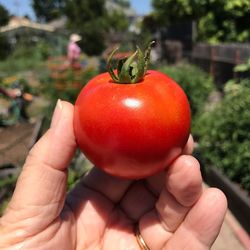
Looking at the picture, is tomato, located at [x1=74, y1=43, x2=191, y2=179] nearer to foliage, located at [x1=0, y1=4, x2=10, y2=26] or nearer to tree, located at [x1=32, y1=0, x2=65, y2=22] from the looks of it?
foliage, located at [x1=0, y1=4, x2=10, y2=26]

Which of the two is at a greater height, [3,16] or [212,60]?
[212,60]

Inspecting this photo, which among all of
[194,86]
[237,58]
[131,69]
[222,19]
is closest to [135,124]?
[131,69]

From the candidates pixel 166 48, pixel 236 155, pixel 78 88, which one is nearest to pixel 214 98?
pixel 78 88

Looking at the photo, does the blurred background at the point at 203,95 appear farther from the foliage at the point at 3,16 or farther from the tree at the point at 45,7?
the tree at the point at 45,7

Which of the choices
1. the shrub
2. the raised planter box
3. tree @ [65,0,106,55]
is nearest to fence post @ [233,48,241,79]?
the shrub

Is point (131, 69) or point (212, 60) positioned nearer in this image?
point (131, 69)

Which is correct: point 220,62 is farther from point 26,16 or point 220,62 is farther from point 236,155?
point 26,16

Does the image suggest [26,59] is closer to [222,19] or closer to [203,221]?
[222,19]

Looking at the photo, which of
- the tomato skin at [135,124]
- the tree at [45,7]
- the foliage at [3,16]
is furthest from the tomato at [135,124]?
the tree at [45,7]
